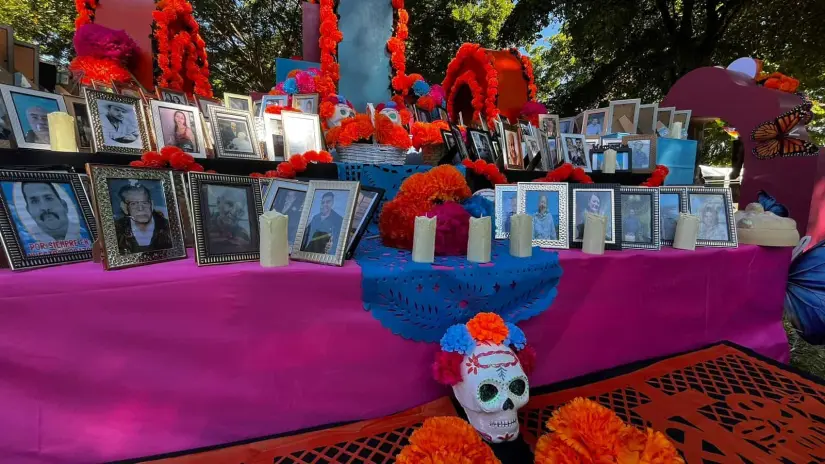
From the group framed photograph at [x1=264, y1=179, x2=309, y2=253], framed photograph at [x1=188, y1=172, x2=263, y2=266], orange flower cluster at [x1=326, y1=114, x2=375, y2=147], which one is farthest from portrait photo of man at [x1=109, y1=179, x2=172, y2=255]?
orange flower cluster at [x1=326, y1=114, x2=375, y2=147]

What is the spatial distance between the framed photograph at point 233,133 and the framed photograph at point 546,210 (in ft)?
4.61

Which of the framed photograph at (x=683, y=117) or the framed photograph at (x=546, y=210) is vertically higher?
the framed photograph at (x=683, y=117)

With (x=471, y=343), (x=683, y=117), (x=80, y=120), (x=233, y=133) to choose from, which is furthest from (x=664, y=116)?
(x=80, y=120)

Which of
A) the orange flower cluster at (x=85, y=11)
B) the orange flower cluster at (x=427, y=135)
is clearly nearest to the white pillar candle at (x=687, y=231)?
the orange flower cluster at (x=427, y=135)

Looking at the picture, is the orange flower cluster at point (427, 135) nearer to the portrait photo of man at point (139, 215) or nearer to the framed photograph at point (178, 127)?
the framed photograph at point (178, 127)

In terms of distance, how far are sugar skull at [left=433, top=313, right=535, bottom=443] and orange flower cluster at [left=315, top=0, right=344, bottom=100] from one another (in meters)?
2.50

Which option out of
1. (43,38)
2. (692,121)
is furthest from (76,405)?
(43,38)

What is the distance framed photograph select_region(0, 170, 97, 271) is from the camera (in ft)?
3.82

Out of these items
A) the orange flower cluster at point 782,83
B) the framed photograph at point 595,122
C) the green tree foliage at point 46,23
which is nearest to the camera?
the orange flower cluster at point 782,83

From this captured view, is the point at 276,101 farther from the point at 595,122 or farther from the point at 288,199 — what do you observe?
the point at 595,122

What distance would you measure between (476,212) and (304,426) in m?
1.15

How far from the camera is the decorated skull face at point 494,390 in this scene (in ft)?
4.09

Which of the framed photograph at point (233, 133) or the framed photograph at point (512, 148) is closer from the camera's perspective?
the framed photograph at point (233, 133)

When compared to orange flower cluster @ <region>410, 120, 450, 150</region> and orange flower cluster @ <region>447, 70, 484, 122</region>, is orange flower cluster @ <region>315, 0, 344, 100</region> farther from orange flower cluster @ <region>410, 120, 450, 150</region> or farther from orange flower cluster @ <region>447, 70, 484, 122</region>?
orange flower cluster @ <region>447, 70, 484, 122</region>
